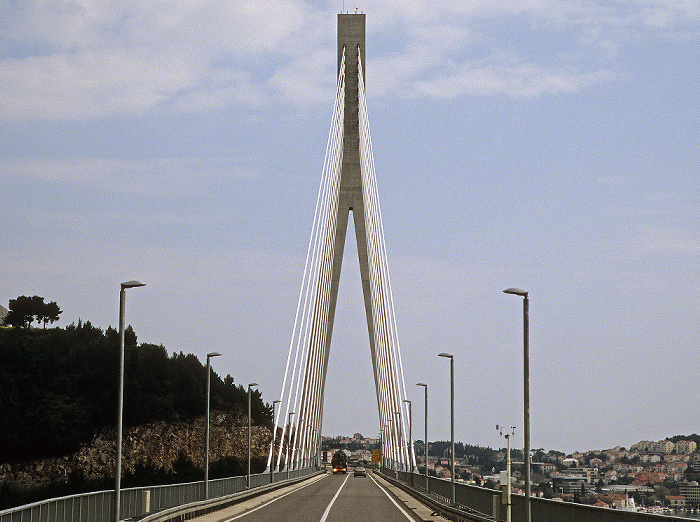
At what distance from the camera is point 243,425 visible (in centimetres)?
10694

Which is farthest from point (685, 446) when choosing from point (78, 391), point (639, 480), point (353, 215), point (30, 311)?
point (30, 311)

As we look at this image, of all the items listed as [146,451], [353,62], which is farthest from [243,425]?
[353,62]

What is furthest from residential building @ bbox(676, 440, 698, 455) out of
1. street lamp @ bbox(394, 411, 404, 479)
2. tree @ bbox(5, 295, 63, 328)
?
tree @ bbox(5, 295, 63, 328)

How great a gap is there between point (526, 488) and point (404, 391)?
42591mm

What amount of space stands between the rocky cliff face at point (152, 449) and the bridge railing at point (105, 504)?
49.8 m

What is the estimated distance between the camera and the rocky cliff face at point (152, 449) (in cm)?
8638

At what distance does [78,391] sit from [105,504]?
77.8m

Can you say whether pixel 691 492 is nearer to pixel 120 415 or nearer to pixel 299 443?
pixel 120 415

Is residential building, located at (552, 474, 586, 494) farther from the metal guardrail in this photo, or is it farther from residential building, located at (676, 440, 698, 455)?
the metal guardrail

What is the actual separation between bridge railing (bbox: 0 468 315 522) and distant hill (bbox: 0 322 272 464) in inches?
2071

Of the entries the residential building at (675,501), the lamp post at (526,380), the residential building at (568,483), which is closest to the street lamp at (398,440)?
the residential building at (568,483)

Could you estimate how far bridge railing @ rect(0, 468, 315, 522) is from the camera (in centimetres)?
1588

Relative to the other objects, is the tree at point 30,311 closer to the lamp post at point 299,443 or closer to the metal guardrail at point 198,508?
the lamp post at point 299,443

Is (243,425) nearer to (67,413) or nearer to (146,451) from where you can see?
(146,451)
